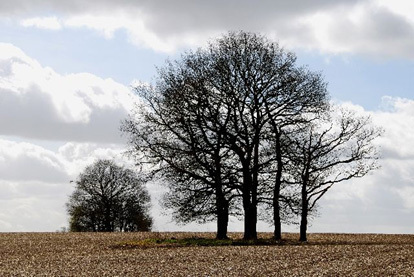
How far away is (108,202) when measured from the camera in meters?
75.1

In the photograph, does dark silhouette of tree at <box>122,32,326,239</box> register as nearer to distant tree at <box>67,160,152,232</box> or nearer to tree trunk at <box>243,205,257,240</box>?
tree trunk at <box>243,205,257,240</box>

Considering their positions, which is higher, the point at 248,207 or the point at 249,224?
the point at 248,207

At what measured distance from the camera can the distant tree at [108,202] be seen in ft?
244

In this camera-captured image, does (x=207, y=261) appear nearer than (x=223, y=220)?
Yes

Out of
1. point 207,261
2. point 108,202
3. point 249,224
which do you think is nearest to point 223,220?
point 249,224

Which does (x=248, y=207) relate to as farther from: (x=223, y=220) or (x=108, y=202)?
(x=108, y=202)

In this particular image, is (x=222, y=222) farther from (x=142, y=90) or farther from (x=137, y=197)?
(x=137, y=197)

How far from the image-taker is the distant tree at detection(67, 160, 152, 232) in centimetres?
7431

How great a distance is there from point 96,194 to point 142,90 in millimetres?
34259

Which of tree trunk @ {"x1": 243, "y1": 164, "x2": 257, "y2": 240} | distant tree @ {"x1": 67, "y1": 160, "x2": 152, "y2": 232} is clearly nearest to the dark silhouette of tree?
tree trunk @ {"x1": 243, "y1": 164, "x2": 257, "y2": 240}

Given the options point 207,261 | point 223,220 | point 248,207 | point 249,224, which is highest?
point 248,207

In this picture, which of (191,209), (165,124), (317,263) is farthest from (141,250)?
(317,263)

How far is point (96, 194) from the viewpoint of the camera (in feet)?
248

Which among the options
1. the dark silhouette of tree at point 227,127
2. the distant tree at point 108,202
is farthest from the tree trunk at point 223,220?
the distant tree at point 108,202
